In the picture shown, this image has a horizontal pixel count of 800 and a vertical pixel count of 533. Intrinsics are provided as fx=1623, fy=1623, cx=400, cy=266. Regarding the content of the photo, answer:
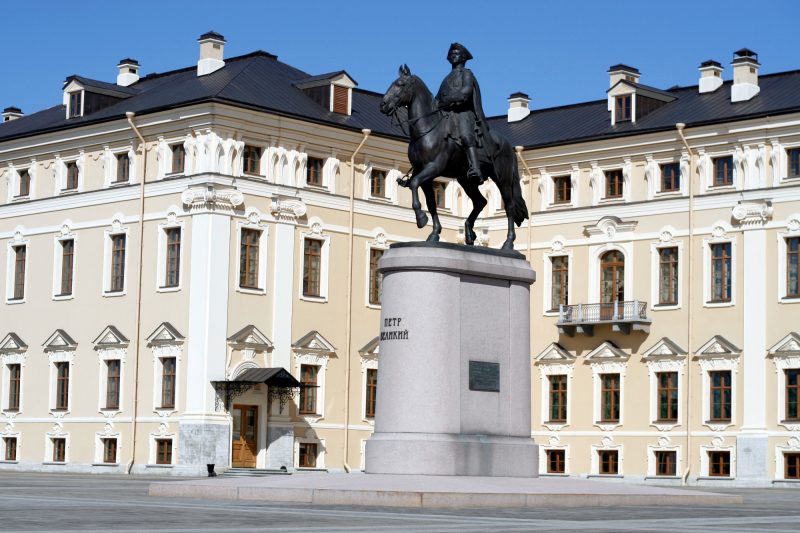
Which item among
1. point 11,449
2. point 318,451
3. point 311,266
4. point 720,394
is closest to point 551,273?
point 720,394

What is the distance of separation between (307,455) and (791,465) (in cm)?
1573

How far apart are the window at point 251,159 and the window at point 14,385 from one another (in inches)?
461

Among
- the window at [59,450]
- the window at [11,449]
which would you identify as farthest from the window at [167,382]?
the window at [11,449]

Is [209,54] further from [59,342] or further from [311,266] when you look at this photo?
[59,342]

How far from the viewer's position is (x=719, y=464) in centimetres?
5350

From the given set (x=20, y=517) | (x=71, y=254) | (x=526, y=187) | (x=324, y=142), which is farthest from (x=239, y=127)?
(x=20, y=517)

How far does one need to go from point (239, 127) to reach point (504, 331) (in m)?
26.6

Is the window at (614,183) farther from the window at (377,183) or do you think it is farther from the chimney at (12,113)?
the chimney at (12,113)

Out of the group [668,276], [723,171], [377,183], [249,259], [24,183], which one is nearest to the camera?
[249,259]

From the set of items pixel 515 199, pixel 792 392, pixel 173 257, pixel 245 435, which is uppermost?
pixel 173 257

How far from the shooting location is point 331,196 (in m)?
55.8

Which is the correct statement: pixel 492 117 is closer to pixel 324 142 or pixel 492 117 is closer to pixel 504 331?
pixel 324 142

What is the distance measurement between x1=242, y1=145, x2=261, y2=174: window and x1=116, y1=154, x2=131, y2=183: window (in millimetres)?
4298

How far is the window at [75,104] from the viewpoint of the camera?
189 ft
